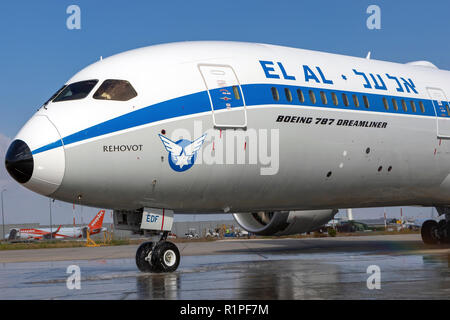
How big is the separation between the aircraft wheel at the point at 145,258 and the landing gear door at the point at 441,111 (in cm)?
869

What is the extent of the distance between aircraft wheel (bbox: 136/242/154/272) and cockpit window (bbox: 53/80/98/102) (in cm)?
354

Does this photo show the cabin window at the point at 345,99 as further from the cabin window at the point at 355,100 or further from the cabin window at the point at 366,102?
the cabin window at the point at 366,102

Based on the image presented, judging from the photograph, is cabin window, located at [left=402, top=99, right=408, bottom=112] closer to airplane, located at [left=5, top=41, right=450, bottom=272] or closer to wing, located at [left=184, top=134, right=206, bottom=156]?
airplane, located at [left=5, top=41, right=450, bottom=272]

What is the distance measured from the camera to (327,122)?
14.5 metres

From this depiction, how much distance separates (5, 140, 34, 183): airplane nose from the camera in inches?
447

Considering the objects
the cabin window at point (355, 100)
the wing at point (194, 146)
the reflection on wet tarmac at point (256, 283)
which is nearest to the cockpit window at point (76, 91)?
the wing at point (194, 146)

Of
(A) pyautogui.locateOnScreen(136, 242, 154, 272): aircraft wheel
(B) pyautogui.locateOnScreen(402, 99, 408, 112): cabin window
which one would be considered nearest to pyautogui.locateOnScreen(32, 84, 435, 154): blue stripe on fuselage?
(B) pyautogui.locateOnScreen(402, 99, 408, 112): cabin window

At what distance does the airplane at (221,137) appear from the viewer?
39.0 feet

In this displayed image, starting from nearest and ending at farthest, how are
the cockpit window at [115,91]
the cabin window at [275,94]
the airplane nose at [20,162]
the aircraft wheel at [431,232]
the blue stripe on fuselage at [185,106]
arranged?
the airplane nose at [20,162] < the blue stripe on fuselage at [185,106] < the cockpit window at [115,91] < the cabin window at [275,94] < the aircraft wheel at [431,232]

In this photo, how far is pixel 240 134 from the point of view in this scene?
13.1 metres

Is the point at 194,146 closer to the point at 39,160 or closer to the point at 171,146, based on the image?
the point at 171,146

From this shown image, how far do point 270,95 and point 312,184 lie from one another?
244cm

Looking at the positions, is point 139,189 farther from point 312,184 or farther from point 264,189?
point 312,184
